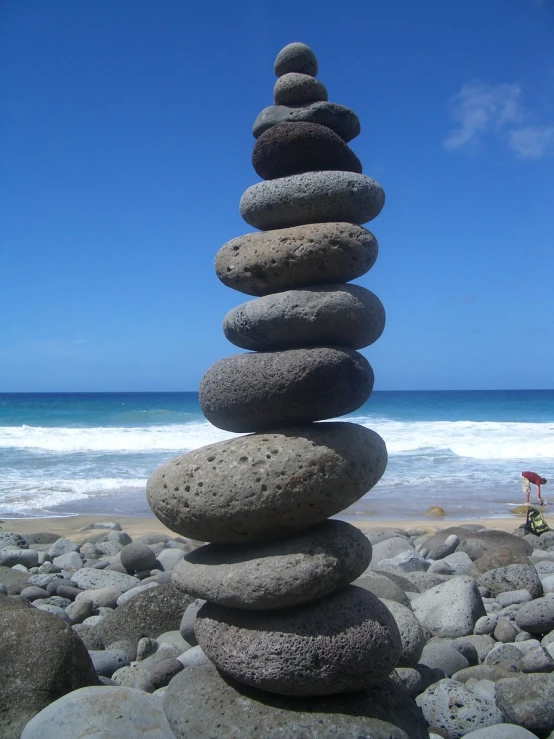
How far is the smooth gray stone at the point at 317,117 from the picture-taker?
206 inches

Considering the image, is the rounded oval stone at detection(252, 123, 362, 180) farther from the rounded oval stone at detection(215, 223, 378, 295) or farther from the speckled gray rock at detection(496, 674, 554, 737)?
the speckled gray rock at detection(496, 674, 554, 737)

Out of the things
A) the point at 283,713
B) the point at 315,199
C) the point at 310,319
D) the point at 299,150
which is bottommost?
the point at 283,713

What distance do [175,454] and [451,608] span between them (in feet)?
67.5

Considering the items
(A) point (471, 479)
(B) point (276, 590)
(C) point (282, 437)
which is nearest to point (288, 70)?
(C) point (282, 437)

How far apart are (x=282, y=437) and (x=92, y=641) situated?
3.71 metres

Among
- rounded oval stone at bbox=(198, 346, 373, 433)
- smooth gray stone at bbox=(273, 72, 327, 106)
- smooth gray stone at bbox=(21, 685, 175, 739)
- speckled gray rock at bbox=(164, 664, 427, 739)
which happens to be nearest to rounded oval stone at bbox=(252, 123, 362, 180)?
smooth gray stone at bbox=(273, 72, 327, 106)

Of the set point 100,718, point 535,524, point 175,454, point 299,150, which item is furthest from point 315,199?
point 175,454

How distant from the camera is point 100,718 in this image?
427cm

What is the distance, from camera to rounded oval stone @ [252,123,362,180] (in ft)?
16.7

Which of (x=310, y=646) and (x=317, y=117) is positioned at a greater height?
(x=317, y=117)

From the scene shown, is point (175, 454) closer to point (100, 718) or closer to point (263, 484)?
point (100, 718)

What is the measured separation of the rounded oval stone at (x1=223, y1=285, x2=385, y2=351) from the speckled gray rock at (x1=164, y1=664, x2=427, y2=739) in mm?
2233

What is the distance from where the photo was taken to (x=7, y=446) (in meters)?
31.3

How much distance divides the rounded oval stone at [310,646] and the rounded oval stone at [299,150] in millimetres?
3019
